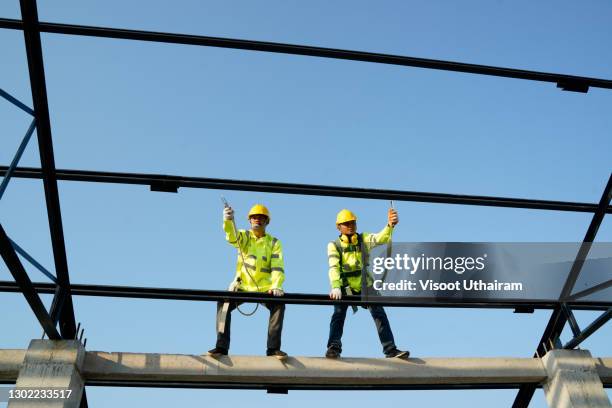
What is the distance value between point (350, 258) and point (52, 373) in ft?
11.9

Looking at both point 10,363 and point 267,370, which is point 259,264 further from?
point 10,363

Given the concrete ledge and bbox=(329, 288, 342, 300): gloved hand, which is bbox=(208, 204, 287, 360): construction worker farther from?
the concrete ledge

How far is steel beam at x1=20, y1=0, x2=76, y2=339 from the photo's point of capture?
5.41 m

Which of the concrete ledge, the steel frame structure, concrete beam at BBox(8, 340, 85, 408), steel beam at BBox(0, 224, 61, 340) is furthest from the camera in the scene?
the concrete ledge

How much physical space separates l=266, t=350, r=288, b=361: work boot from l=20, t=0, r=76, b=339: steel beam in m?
2.36

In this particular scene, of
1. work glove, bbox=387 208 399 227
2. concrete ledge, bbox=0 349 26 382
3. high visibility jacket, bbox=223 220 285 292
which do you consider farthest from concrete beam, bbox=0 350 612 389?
work glove, bbox=387 208 399 227

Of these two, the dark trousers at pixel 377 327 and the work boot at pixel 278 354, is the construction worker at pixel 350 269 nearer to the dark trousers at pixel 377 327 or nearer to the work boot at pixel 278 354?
the dark trousers at pixel 377 327

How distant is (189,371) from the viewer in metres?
6.57

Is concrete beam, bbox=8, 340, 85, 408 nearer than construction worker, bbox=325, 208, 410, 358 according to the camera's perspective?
Yes

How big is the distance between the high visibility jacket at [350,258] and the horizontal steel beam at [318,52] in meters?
2.09

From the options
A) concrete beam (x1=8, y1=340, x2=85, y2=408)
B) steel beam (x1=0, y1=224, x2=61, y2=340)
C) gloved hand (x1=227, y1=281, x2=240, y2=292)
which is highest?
gloved hand (x1=227, y1=281, x2=240, y2=292)

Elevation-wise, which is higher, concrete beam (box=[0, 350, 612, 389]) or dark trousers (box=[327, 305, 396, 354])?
dark trousers (box=[327, 305, 396, 354])

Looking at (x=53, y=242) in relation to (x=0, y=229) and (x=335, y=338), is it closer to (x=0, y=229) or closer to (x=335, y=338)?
(x=0, y=229)

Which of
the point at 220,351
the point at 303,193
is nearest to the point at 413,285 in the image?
the point at 303,193
